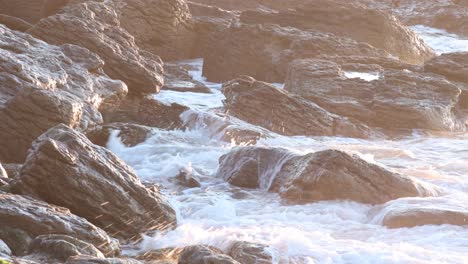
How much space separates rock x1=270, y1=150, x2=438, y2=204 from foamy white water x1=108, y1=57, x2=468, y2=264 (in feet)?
0.56

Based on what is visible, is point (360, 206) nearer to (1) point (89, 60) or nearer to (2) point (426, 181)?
(2) point (426, 181)

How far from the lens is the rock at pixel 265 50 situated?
19.7m

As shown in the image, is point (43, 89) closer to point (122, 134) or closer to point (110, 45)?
point (122, 134)

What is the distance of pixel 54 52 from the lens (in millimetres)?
15695

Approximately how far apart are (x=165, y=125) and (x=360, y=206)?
574 cm

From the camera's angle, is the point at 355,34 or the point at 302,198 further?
the point at 355,34

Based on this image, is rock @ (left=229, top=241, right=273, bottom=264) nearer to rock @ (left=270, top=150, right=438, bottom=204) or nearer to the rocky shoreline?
the rocky shoreline

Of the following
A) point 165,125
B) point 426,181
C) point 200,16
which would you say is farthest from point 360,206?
point 200,16

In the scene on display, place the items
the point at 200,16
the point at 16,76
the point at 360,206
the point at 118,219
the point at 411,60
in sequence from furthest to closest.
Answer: the point at 200,16 < the point at 411,60 < the point at 16,76 < the point at 360,206 < the point at 118,219

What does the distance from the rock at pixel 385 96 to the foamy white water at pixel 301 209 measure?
3.46 feet

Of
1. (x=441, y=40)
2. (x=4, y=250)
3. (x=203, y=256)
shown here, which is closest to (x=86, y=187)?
(x=203, y=256)

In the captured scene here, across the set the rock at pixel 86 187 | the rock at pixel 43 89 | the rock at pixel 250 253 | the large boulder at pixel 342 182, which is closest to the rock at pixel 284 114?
the rock at pixel 43 89

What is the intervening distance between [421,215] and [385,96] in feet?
24.1

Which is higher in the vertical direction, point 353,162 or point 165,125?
point 353,162
